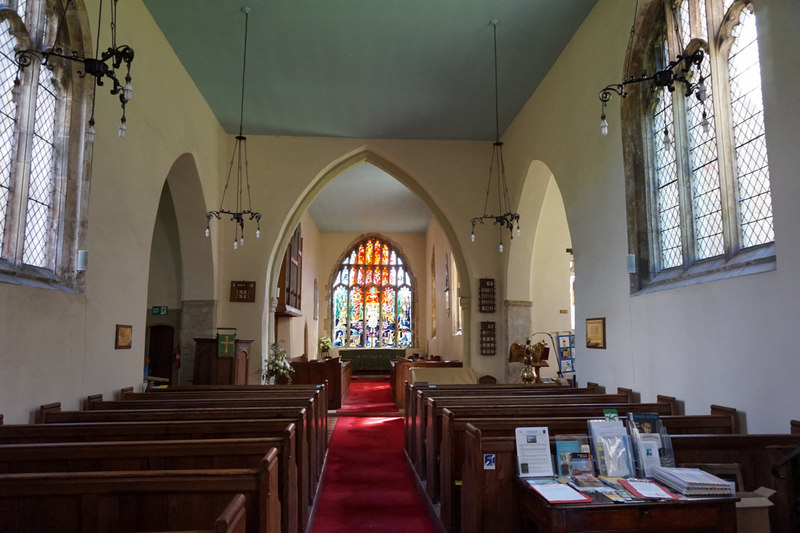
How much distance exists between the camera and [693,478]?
2.50m

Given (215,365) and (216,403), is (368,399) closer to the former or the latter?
(215,365)

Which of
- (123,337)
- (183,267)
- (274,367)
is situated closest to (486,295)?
(274,367)

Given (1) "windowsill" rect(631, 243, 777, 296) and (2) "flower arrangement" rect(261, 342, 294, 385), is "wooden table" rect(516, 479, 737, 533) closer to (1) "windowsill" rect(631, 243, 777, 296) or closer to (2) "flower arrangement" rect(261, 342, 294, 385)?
(1) "windowsill" rect(631, 243, 777, 296)

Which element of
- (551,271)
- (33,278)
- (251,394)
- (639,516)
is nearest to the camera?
(639,516)

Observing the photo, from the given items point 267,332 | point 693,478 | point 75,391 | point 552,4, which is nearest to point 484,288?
point 267,332

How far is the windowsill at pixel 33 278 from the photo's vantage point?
3996mm

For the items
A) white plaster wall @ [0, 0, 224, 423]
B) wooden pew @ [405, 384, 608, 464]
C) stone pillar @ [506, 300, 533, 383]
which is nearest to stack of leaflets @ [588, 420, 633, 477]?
wooden pew @ [405, 384, 608, 464]

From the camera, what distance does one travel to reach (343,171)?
32.7ft

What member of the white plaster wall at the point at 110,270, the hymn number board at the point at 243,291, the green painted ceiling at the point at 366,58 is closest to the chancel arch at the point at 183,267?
the hymn number board at the point at 243,291

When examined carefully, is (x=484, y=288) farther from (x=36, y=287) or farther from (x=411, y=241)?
(x=411, y=241)

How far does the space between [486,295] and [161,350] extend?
538 cm

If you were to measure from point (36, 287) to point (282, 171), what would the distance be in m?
5.72

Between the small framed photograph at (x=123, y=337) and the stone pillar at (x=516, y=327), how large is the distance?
5.82 m

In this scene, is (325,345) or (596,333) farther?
(325,345)
